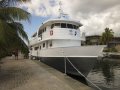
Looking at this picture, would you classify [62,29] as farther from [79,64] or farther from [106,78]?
[106,78]

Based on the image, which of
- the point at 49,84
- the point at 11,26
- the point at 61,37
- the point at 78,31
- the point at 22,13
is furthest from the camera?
the point at 78,31

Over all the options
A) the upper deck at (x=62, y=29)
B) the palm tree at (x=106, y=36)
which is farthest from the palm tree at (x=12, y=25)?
the palm tree at (x=106, y=36)

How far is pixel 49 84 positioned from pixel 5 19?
214 inches

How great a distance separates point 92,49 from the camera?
48.2 ft

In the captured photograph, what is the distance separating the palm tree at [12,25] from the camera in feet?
42.1

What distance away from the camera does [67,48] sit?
16.2 metres

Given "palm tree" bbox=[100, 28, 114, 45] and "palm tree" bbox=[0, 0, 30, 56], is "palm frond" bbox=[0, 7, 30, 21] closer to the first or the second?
"palm tree" bbox=[0, 0, 30, 56]

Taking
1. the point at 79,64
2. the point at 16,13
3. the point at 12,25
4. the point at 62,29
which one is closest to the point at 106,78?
the point at 79,64

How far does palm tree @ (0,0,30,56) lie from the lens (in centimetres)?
1284

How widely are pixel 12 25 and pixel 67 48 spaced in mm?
4376

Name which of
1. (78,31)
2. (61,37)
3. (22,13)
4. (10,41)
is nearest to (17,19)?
(22,13)

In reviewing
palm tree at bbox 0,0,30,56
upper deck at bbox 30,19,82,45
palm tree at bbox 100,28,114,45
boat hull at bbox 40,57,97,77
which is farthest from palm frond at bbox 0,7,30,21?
palm tree at bbox 100,28,114,45

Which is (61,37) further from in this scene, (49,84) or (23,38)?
(49,84)

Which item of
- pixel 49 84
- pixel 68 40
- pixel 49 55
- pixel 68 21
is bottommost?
pixel 49 84
